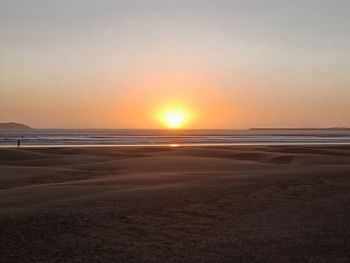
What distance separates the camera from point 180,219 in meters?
11.5

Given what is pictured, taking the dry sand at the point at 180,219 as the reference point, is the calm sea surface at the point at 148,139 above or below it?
above

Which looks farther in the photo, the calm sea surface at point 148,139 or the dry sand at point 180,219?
the calm sea surface at point 148,139

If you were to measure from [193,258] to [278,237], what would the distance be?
2257mm

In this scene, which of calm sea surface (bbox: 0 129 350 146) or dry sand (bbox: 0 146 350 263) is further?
calm sea surface (bbox: 0 129 350 146)

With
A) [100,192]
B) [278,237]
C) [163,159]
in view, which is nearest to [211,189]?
[100,192]

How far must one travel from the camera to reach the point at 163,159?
28984 millimetres

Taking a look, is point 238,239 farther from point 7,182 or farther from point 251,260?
point 7,182

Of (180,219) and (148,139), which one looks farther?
(148,139)

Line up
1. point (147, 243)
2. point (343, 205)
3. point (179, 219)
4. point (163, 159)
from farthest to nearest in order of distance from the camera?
1. point (163, 159)
2. point (343, 205)
3. point (179, 219)
4. point (147, 243)

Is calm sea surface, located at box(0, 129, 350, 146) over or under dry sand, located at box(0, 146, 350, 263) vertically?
over

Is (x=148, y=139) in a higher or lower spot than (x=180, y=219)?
higher

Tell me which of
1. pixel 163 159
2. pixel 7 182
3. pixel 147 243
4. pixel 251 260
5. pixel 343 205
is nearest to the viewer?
pixel 251 260

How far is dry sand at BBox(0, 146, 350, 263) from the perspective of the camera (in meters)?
8.79

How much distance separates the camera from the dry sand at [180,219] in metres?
8.79
